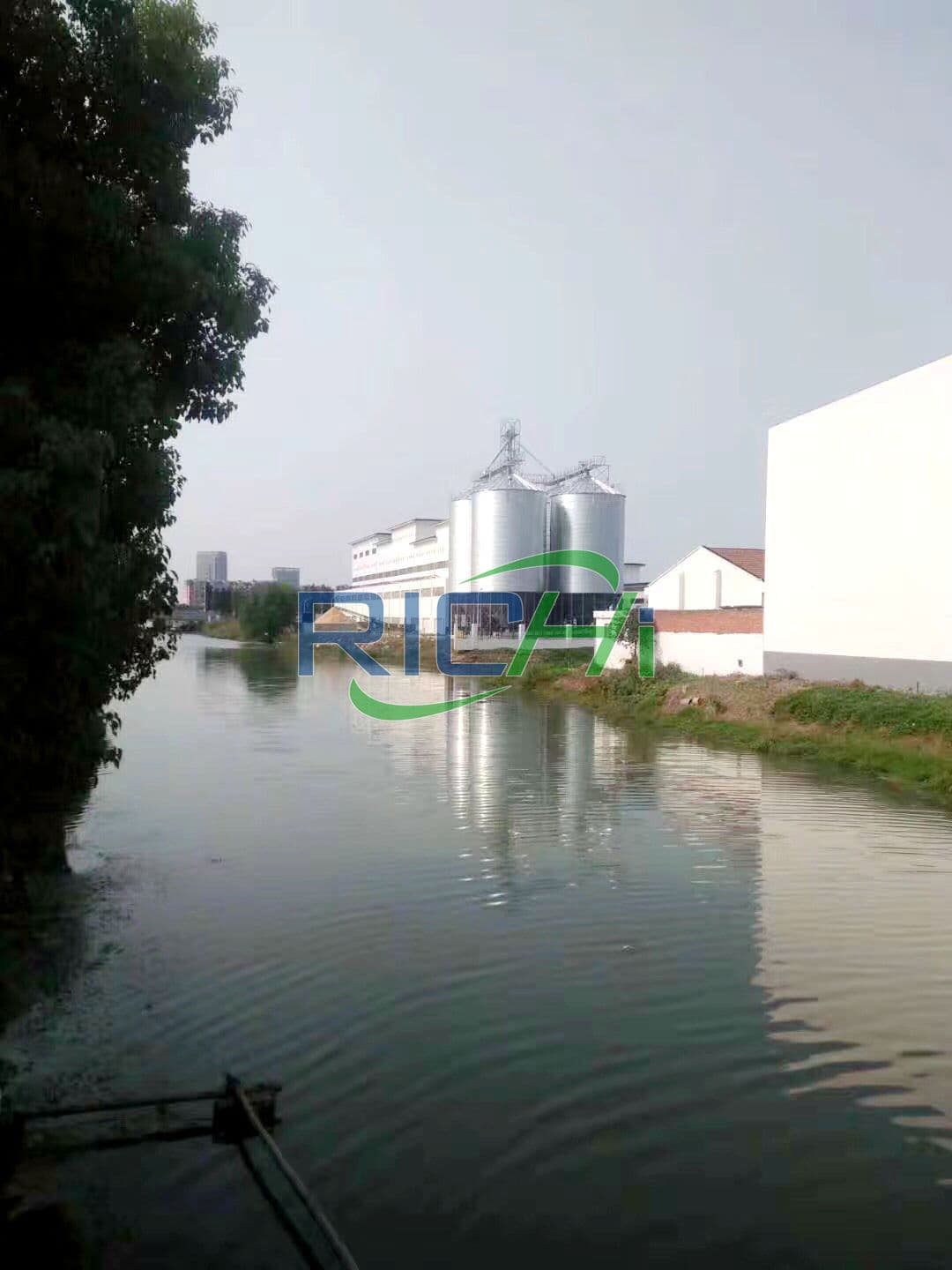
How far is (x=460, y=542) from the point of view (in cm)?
4641

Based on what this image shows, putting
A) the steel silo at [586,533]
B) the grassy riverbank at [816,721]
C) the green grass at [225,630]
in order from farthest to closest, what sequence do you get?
the green grass at [225,630], the steel silo at [586,533], the grassy riverbank at [816,721]

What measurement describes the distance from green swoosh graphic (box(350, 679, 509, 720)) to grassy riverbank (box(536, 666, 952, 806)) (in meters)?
4.00

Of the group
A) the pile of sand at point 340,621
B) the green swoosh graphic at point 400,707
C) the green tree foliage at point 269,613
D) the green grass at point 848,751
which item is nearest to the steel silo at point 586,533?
the green swoosh graphic at point 400,707

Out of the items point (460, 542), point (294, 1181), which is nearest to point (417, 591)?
point (460, 542)

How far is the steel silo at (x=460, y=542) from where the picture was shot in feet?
149

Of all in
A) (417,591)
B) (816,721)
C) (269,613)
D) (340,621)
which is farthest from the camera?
(269,613)

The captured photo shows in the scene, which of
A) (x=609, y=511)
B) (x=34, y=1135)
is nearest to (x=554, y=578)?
(x=609, y=511)

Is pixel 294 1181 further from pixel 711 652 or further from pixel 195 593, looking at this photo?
pixel 195 593

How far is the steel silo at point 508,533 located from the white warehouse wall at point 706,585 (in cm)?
974

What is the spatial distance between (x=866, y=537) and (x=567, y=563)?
27130 mm

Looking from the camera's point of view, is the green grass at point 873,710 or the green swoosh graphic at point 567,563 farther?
the green swoosh graphic at point 567,563

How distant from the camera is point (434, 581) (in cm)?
5516

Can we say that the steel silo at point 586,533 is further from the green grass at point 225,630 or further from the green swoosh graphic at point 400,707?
the green grass at point 225,630

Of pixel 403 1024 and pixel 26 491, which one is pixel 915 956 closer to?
pixel 403 1024
